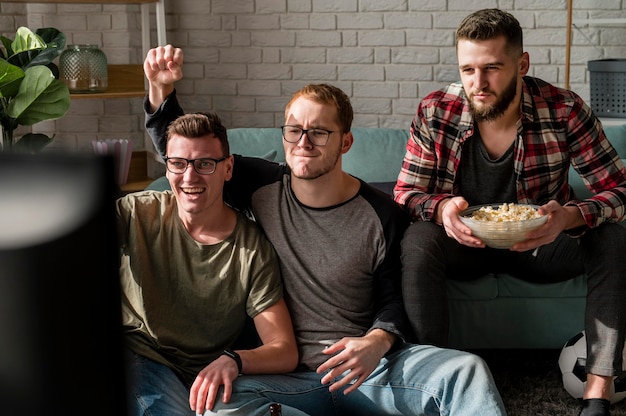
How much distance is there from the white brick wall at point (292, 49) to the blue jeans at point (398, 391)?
97.9 inches

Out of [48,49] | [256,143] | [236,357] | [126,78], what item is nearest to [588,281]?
[236,357]

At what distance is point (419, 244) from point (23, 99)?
170 cm

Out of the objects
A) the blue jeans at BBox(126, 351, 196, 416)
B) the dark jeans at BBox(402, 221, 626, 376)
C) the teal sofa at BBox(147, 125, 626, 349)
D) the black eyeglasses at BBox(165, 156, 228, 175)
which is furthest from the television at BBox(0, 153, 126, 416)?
the teal sofa at BBox(147, 125, 626, 349)

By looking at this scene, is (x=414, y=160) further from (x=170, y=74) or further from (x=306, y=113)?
(x=170, y=74)

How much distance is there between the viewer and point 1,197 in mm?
623

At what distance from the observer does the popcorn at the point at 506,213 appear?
2.50 meters

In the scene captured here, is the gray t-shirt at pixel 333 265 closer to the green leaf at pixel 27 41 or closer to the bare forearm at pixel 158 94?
the bare forearm at pixel 158 94

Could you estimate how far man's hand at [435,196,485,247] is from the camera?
251 centimetres

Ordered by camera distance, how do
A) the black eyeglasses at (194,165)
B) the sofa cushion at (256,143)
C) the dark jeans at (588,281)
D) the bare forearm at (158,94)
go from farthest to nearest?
the sofa cushion at (256,143), the dark jeans at (588,281), the bare forearm at (158,94), the black eyeglasses at (194,165)

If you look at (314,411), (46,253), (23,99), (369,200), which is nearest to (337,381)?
(314,411)

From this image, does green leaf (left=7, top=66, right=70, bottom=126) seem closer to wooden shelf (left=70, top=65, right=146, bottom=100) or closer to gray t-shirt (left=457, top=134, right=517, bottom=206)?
wooden shelf (left=70, top=65, right=146, bottom=100)

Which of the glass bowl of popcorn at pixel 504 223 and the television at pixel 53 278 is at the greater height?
the television at pixel 53 278

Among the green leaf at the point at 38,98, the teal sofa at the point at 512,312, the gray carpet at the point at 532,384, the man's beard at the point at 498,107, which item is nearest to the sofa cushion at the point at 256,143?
the teal sofa at the point at 512,312

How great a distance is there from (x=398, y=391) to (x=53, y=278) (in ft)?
5.34
